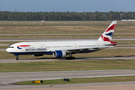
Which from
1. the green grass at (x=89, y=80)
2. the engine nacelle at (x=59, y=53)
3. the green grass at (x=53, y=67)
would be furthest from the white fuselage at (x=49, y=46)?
the green grass at (x=89, y=80)

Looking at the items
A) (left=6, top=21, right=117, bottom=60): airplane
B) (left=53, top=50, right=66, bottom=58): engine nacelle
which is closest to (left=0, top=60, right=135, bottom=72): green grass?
(left=53, top=50, right=66, bottom=58): engine nacelle

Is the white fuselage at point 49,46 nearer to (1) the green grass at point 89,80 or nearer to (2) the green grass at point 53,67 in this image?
(2) the green grass at point 53,67

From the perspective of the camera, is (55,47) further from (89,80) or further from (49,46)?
(89,80)

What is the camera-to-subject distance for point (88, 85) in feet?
94.9

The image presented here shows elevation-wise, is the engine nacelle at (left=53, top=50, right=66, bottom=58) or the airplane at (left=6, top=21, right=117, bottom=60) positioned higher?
the airplane at (left=6, top=21, right=117, bottom=60)

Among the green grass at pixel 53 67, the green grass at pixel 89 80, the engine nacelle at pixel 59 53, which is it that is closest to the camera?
the green grass at pixel 89 80

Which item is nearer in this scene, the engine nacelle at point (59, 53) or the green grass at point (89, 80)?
the green grass at point (89, 80)

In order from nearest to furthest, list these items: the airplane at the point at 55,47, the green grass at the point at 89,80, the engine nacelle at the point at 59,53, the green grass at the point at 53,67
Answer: the green grass at the point at 89,80 → the green grass at the point at 53,67 → the engine nacelle at the point at 59,53 → the airplane at the point at 55,47

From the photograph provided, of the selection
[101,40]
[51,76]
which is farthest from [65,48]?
[51,76]

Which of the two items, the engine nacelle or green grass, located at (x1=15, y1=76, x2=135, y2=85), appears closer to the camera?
green grass, located at (x1=15, y1=76, x2=135, y2=85)

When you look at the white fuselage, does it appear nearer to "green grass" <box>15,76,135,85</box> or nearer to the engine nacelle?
the engine nacelle

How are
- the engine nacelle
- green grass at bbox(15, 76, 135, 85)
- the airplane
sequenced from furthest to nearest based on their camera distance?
the airplane, the engine nacelle, green grass at bbox(15, 76, 135, 85)

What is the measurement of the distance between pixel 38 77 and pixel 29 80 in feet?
7.73

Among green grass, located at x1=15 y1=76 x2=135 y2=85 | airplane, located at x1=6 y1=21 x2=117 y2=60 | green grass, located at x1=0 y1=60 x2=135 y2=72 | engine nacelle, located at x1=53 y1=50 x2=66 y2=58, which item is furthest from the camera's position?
airplane, located at x1=6 y1=21 x2=117 y2=60
